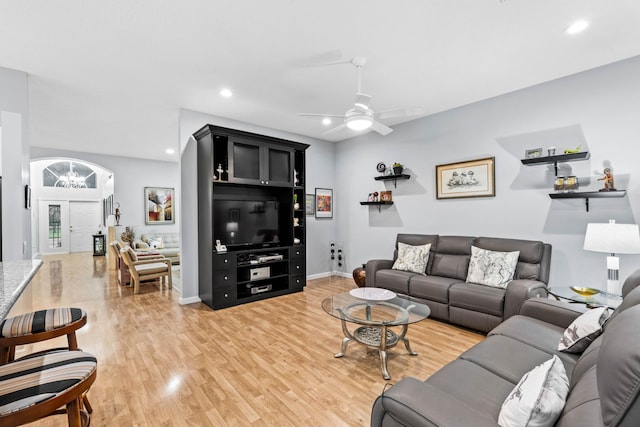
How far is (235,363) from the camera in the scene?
8.48ft

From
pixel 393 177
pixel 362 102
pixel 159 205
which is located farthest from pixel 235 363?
pixel 159 205

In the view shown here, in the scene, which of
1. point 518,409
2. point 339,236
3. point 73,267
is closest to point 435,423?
point 518,409

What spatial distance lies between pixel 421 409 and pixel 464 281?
2.91m

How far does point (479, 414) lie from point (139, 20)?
3338 mm

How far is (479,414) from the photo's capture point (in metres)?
1.10

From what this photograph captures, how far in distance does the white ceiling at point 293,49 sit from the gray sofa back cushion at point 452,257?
195cm

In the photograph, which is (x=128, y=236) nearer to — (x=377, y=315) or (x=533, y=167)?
(x=377, y=315)

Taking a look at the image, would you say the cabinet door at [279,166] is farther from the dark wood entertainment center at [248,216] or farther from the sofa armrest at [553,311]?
the sofa armrest at [553,311]

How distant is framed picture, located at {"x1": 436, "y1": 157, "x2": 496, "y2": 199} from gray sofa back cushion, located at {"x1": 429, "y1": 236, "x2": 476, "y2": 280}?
0.67 metres

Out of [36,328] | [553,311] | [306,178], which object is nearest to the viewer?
Answer: [36,328]

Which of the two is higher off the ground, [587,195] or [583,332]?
[587,195]

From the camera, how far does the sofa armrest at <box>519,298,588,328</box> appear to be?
211cm

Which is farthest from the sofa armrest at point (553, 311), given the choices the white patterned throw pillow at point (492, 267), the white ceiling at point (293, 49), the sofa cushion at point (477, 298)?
the white ceiling at point (293, 49)

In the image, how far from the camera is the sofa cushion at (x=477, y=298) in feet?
9.93
